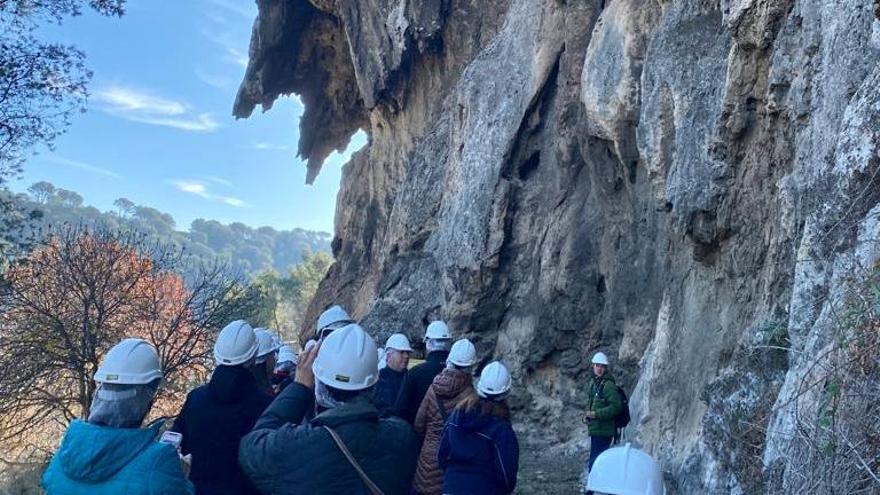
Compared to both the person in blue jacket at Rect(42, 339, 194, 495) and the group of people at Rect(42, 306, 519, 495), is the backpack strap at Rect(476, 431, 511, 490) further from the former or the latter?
the person in blue jacket at Rect(42, 339, 194, 495)

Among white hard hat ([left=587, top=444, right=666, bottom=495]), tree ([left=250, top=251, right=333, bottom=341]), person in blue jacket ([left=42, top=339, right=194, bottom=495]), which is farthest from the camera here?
tree ([left=250, top=251, right=333, bottom=341])

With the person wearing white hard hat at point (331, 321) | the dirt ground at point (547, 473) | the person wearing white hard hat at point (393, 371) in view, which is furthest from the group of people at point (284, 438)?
the dirt ground at point (547, 473)

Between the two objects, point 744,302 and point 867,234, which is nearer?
point 867,234

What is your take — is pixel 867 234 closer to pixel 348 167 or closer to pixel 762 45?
pixel 762 45

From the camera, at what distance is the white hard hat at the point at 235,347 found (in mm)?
3857

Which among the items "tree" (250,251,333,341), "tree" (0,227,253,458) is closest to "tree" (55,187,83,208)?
"tree" (250,251,333,341)

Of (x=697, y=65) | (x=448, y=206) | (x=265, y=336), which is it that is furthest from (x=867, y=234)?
(x=448, y=206)

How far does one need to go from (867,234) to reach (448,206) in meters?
11.9

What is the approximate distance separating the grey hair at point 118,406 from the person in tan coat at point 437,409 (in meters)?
1.89

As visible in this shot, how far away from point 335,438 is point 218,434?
48.7 inches

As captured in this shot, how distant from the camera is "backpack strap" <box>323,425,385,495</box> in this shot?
280cm

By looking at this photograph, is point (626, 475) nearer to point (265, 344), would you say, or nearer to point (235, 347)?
point (235, 347)

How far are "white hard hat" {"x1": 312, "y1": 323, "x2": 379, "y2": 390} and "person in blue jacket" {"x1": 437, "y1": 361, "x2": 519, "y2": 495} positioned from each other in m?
1.35

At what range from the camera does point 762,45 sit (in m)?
6.89
